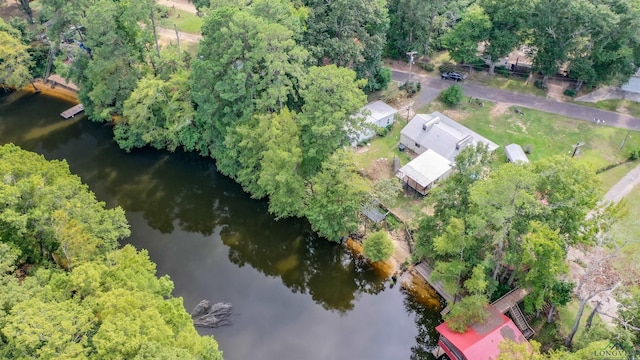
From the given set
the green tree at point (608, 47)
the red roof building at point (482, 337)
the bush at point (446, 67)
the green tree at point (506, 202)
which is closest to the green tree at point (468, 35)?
the bush at point (446, 67)

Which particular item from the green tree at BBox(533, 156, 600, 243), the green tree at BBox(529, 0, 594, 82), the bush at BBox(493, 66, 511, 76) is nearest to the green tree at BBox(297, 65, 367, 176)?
the green tree at BBox(533, 156, 600, 243)

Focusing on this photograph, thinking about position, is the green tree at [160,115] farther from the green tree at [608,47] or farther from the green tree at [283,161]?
the green tree at [608,47]

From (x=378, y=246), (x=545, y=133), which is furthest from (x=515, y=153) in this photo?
(x=378, y=246)

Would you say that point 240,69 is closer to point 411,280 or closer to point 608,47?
point 411,280

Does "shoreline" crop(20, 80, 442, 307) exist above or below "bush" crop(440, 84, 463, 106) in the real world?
below

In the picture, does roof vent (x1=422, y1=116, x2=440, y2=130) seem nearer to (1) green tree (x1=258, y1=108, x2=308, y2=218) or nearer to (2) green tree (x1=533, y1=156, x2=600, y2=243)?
(1) green tree (x1=258, y1=108, x2=308, y2=218)
